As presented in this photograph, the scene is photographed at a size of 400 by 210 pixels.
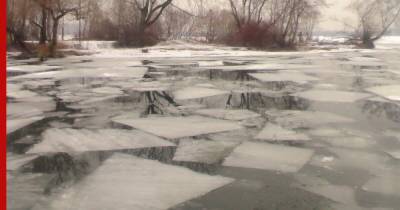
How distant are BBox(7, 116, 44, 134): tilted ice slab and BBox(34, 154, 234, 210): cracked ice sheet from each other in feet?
6.90

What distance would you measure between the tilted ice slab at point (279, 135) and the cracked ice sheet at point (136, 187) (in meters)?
1.56

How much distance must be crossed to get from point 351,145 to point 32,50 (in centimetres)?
1838

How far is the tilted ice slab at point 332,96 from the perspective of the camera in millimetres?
7988

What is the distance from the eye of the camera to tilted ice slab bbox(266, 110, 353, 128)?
593 cm

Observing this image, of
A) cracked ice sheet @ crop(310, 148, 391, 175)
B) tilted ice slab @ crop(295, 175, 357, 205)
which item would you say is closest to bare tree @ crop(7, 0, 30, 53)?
cracked ice sheet @ crop(310, 148, 391, 175)

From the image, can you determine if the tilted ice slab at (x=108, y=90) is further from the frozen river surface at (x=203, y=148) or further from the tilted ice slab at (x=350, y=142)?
the tilted ice slab at (x=350, y=142)

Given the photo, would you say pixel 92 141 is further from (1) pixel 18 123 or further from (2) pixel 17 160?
(1) pixel 18 123

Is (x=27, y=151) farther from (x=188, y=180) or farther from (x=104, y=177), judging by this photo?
(x=188, y=180)

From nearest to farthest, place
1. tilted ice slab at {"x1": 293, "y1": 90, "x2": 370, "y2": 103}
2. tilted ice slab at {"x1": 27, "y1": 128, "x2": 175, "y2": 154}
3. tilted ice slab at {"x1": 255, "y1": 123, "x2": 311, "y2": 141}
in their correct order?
tilted ice slab at {"x1": 27, "y1": 128, "x2": 175, "y2": 154} < tilted ice slab at {"x1": 255, "y1": 123, "x2": 311, "y2": 141} < tilted ice slab at {"x1": 293, "y1": 90, "x2": 370, "y2": 103}

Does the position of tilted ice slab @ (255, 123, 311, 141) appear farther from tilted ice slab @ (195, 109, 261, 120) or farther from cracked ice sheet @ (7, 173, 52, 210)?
cracked ice sheet @ (7, 173, 52, 210)

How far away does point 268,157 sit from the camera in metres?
4.41

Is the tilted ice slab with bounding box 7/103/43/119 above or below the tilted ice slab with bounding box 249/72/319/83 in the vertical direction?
below

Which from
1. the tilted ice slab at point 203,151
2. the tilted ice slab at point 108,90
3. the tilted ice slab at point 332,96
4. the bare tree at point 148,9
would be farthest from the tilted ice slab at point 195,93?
the bare tree at point 148,9

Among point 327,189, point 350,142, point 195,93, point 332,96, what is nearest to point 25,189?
point 327,189
